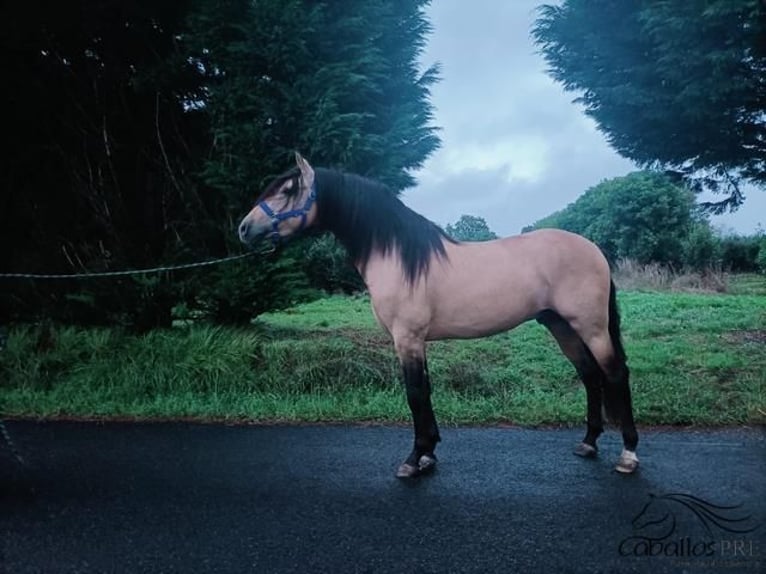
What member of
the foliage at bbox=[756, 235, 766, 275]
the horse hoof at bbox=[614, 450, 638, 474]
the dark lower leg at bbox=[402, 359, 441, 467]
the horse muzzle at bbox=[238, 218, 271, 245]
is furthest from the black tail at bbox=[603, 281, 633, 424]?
the foliage at bbox=[756, 235, 766, 275]

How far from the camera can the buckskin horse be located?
351cm

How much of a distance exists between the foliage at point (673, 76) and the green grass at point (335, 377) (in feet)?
8.04

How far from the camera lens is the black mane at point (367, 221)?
357cm

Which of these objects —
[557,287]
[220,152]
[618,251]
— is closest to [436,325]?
[557,287]

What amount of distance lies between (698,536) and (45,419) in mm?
5127

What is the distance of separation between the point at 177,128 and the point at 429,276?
5.53 metres

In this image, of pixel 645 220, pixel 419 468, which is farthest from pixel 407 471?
pixel 645 220

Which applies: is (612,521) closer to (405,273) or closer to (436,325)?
(436,325)

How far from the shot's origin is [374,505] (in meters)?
2.89

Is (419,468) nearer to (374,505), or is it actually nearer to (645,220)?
(374,505)

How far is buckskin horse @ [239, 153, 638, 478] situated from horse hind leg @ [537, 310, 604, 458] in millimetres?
105

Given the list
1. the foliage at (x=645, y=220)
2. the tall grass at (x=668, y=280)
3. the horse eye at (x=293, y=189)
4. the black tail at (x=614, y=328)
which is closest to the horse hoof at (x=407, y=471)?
the black tail at (x=614, y=328)

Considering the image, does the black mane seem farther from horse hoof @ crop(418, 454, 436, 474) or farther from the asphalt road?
the asphalt road

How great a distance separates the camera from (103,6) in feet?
22.3
